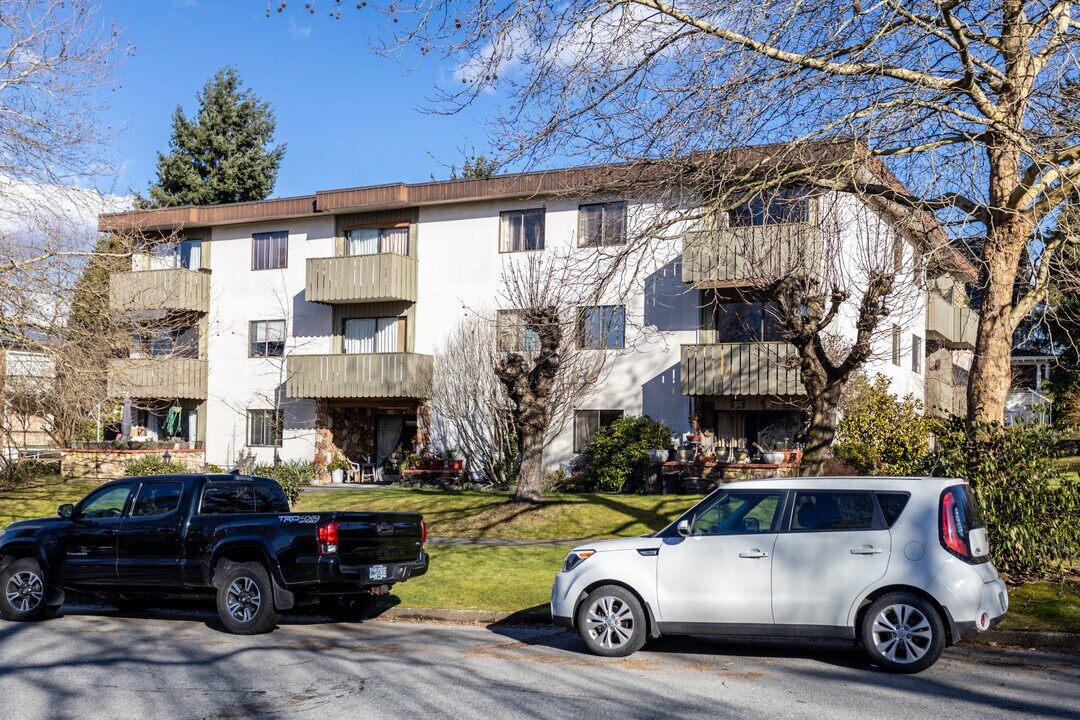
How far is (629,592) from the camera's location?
32.9 feet

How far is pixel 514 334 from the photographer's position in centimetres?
2809

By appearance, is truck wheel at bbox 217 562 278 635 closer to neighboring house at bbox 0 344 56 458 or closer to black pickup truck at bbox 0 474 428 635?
black pickup truck at bbox 0 474 428 635

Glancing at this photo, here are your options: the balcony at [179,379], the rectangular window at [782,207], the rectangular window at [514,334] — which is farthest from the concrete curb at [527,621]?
the balcony at [179,379]

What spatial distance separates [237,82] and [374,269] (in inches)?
1227

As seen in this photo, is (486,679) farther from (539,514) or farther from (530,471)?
(530,471)

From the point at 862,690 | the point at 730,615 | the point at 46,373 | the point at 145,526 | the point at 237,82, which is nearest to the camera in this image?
the point at 862,690

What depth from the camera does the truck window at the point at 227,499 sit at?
12570 millimetres

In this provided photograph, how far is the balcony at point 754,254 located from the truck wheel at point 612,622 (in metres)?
5.68

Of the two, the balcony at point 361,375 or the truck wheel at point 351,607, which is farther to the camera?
the balcony at point 361,375

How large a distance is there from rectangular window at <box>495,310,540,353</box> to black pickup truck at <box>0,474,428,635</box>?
1277 cm

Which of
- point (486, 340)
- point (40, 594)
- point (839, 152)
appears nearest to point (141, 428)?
point (486, 340)

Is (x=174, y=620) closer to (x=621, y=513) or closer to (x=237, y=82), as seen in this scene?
(x=621, y=513)

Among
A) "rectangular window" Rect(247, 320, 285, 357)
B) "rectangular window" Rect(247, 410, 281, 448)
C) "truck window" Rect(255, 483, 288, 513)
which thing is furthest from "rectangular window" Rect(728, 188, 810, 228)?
"rectangular window" Rect(247, 410, 281, 448)

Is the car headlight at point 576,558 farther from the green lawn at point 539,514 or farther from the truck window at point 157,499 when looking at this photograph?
the green lawn at point 539,514
